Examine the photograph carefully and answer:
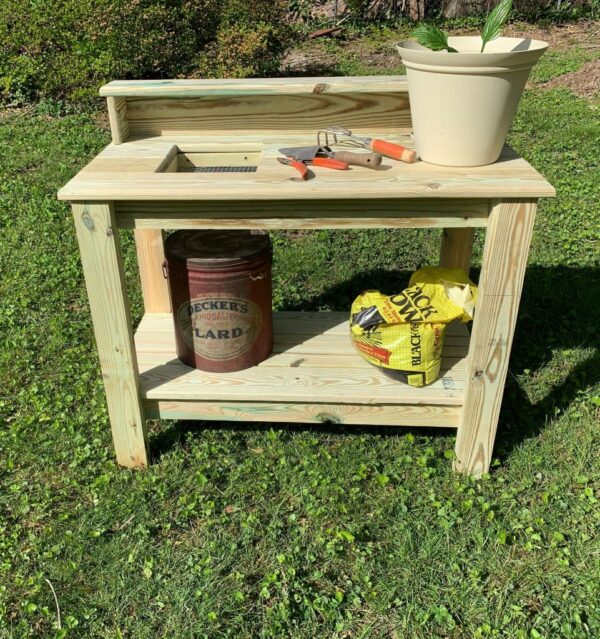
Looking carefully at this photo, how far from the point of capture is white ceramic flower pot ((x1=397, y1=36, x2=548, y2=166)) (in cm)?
192

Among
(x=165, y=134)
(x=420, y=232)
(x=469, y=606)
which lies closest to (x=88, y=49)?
(x=420, y=232)

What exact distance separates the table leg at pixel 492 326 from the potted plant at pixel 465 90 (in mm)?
234

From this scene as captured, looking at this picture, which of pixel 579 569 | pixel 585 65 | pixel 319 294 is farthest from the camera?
pixel 585 65

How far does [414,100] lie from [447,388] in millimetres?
1072

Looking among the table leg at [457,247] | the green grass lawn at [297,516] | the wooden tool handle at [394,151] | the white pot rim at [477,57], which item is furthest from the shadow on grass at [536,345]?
the white pot rim at [477,57]

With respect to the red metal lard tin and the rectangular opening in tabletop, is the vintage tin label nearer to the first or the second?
the red metal lard tin

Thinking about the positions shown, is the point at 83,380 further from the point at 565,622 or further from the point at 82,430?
the point at 565,622

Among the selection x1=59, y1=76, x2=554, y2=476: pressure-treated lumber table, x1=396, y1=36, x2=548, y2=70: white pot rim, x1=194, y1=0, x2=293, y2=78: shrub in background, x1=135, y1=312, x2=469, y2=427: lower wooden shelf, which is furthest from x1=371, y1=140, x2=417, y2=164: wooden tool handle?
x1=194, y1=0, x2=293, y2=78: shrub in background

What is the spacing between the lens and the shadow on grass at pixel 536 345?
2.81 m

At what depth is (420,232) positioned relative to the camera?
15.1 ft

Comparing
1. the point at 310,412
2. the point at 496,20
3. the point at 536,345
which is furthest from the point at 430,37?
the point at 536,345

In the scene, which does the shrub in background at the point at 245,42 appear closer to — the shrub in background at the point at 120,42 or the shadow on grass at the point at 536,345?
the shrub in background at the point at 120,42

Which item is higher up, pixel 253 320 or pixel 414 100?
pixel 414 100

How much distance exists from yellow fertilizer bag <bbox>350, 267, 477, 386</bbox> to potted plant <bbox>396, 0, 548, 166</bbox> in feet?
1.95
